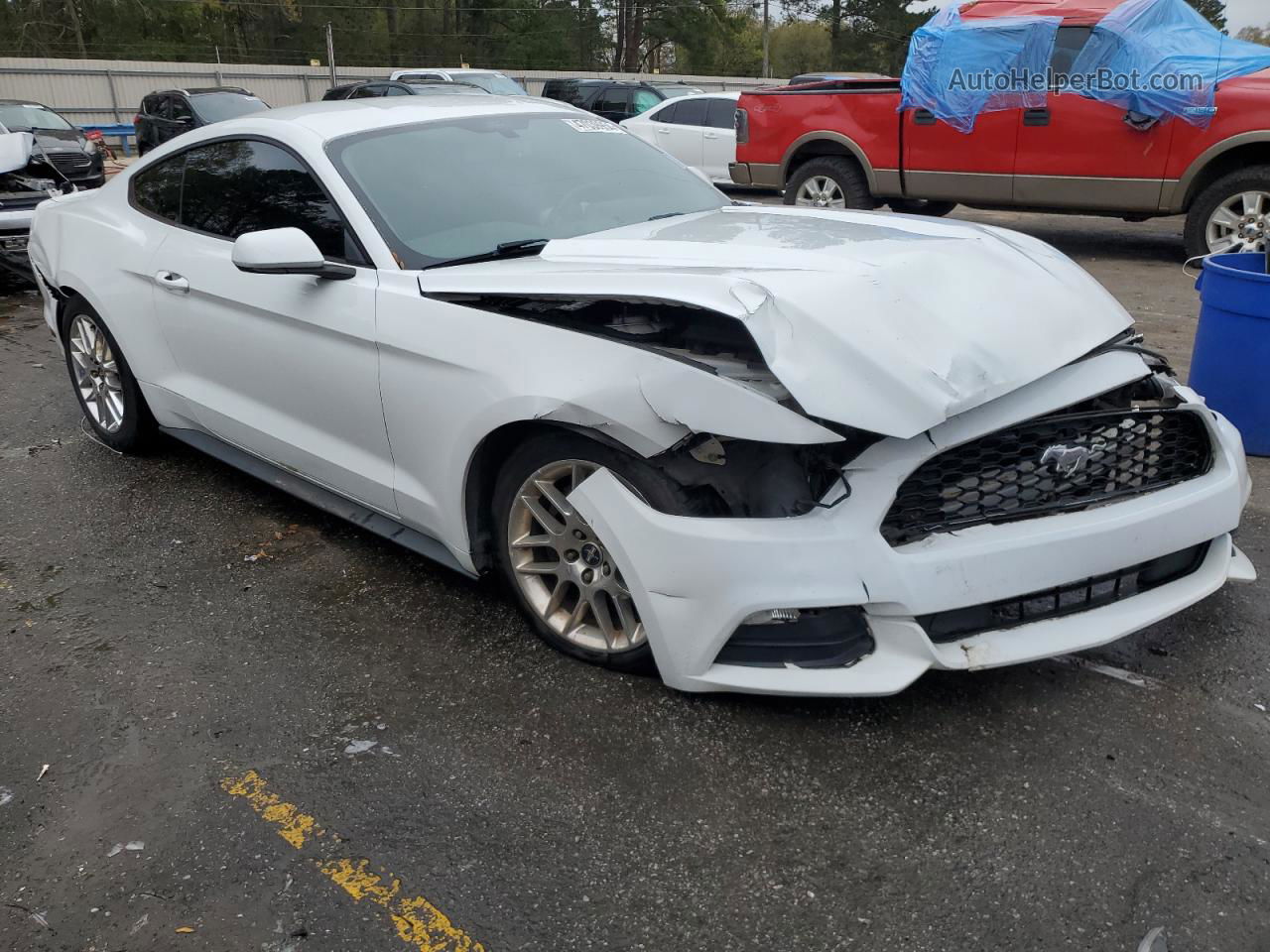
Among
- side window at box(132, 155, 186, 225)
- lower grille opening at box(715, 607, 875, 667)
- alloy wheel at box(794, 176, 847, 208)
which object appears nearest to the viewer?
lower grille opening at box(715, 607, 875, 667)

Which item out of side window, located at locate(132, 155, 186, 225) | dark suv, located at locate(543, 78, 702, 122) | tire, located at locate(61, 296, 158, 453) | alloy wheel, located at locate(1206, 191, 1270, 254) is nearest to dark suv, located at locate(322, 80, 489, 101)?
dark suv, located at locate(543, 78, 702, 122)

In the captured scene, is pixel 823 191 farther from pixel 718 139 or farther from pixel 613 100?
pixel 613 100

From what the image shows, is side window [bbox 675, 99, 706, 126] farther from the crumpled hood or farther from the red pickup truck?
the crumpled hood

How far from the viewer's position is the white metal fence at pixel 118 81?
1282 inches

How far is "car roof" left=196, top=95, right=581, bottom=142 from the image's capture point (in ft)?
12.7

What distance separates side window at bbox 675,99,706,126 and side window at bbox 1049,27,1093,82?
6563 millimetres

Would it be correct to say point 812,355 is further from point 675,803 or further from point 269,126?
point 269,126

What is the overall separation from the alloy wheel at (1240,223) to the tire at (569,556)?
24.4 feet

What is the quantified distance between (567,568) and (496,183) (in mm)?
1491

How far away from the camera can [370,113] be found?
13.1 ft

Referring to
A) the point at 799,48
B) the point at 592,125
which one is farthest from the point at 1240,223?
the point at 799,48

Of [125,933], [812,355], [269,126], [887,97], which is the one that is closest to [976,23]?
[887,97]

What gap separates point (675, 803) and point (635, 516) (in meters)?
0.72

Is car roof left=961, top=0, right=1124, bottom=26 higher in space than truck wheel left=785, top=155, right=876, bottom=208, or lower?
higher
